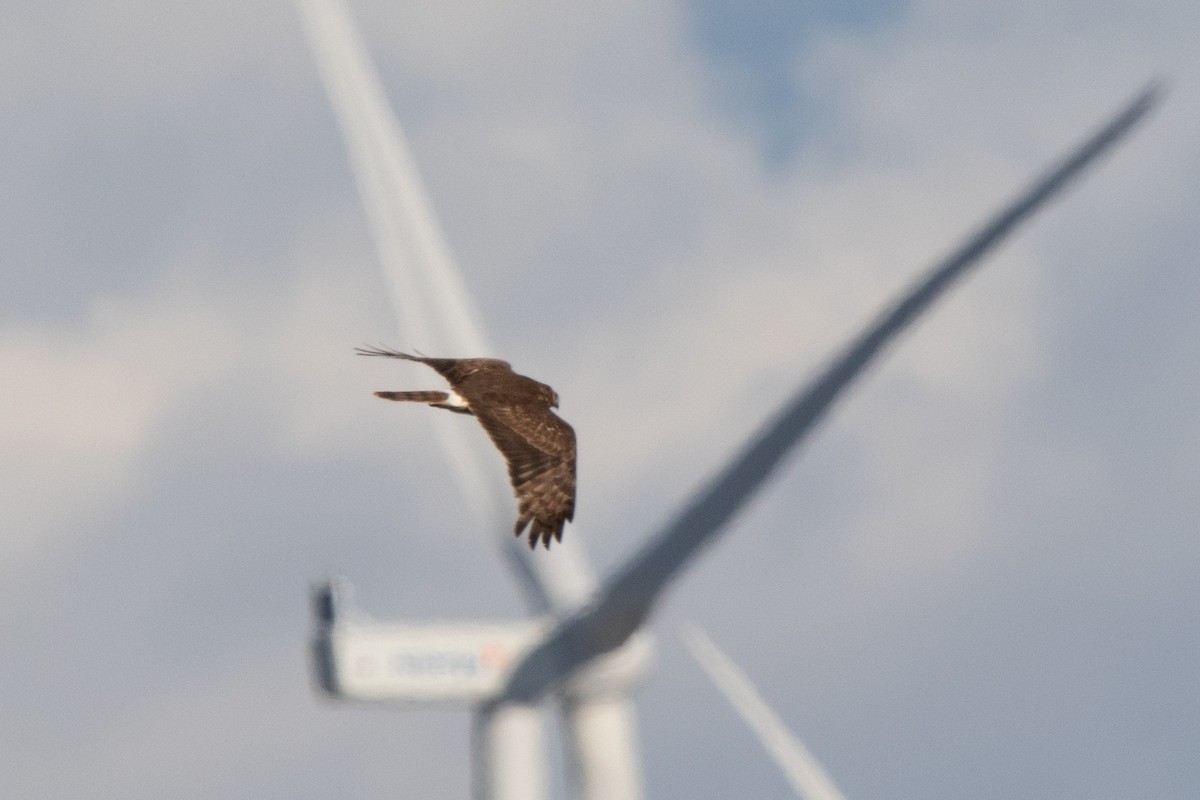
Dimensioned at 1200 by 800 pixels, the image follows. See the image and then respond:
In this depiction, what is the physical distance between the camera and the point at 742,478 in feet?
166

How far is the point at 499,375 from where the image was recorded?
80.6 feet

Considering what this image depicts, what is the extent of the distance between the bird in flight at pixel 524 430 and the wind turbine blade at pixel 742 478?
8948 mm

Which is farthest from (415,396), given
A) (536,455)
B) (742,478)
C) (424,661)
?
(424,661)

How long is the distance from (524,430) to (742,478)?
89.1 ft

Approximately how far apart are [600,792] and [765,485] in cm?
2607

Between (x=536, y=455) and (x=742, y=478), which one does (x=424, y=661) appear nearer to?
(x=742, y=478)

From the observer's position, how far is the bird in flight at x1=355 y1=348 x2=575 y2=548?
22.6 meters

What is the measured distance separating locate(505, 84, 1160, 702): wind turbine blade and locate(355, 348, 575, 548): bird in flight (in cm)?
895

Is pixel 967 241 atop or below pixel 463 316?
below

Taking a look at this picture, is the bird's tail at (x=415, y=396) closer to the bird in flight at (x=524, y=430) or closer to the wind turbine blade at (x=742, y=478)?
the bird in flight at (x=524, y=430)

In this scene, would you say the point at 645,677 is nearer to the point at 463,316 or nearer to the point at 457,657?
the point at 457,657

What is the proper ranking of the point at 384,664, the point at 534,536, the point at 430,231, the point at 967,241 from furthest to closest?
the point at 384,664
the point at 430,231
the point at 967,241
the point at 534,536

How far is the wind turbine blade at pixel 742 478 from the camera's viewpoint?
3612cm

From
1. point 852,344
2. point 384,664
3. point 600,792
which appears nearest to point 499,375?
point 852,344
